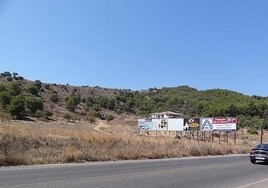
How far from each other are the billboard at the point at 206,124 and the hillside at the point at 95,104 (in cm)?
2942

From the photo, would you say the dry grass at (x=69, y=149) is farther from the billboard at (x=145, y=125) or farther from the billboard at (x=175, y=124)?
the billboard at (x=145, y=125)

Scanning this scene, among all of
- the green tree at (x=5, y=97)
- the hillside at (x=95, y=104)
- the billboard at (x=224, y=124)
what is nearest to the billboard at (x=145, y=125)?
the billboard at (x=224, y=124)

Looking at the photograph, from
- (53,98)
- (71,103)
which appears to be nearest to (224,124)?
(71,103)

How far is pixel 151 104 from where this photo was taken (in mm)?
141625

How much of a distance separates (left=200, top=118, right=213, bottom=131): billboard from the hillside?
2942 centimetres

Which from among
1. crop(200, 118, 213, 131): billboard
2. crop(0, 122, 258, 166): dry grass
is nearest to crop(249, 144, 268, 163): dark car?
crop(0, 122, 258, 166): dry grass

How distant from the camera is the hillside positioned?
3413 inches

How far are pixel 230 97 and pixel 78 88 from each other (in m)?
58.7

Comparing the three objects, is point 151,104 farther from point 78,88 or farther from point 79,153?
point 79,153

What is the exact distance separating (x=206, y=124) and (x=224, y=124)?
114 inches

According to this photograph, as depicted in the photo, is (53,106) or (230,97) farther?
(230,97)

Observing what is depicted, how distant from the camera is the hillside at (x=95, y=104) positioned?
86688mm

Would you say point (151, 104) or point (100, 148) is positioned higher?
point (151, 104)

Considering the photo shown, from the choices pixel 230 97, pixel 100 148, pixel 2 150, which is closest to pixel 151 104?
pixel 230 97
